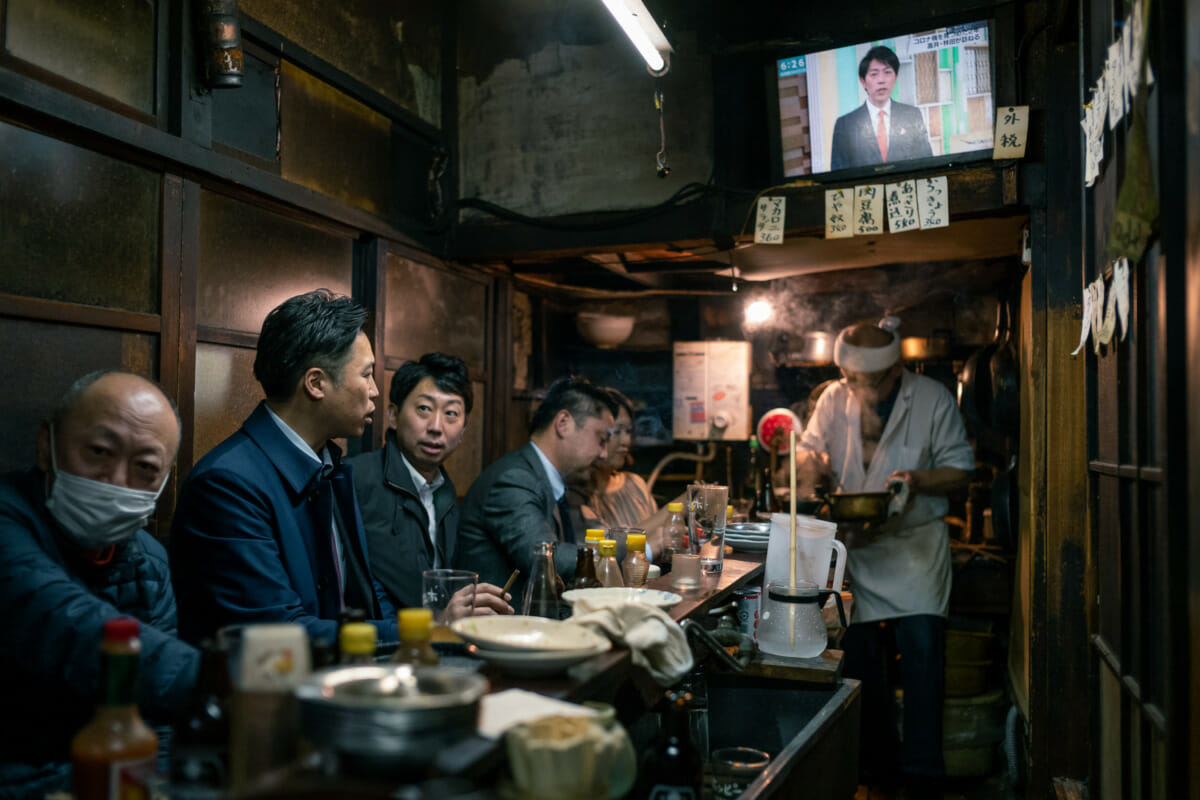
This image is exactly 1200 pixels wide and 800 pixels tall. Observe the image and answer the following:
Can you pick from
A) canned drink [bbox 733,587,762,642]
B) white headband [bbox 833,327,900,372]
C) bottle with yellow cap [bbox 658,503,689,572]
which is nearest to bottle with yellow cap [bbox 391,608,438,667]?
canned drink [bbox 733,587,762,642]

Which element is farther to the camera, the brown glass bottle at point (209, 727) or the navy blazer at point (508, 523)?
the navy blazer at point (508, 523)

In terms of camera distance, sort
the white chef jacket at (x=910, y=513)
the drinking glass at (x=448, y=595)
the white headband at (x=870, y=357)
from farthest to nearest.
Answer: the white headband at (x=870, y=357) → the white chef jacket at (x=910, y=513) → the drinking glass at (x=448, y=595)

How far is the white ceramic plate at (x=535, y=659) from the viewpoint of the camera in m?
1.79

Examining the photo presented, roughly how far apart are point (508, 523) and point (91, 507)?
193 centimetres

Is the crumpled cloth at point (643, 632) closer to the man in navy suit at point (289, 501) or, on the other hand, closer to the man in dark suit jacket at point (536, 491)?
the man in navy suit at point (289, 501)

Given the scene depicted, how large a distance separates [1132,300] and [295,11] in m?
4.16

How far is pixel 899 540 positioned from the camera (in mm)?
5566

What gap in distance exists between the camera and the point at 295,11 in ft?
14.6

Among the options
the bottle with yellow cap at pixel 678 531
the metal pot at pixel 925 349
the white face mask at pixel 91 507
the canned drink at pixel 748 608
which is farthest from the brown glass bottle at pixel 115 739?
the metal pot at pixel 925 349

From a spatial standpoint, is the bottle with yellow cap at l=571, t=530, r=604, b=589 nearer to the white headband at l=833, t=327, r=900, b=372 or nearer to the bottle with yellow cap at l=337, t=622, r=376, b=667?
the bottle with yellow cap at l=337, t=622, r=376, b=667

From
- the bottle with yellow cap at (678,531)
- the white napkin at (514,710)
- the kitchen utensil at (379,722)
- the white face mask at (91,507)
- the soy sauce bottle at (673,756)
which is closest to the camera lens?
the kitchen utensil at (379,722)

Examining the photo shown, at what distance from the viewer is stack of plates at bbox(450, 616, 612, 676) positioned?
1803mm

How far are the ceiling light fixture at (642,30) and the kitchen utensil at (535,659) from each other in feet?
9.91

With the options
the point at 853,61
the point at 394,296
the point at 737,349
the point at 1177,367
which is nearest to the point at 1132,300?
the point at 1177,367
